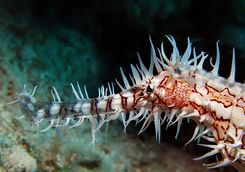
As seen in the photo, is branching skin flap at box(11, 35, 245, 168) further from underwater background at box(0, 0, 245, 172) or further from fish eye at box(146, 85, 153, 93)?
underwater background at box(0, 0, 245, 172)

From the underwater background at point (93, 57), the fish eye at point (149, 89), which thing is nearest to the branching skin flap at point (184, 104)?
the fish eye at point (149, 89)

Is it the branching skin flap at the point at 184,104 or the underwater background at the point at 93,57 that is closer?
the branching skin flap at the point at 184,104

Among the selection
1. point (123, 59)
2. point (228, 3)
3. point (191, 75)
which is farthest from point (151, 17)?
point (191, 75)

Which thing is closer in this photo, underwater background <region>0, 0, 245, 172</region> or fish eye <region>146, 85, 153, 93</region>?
fish eye <region>146, 85, 153, 93</region>

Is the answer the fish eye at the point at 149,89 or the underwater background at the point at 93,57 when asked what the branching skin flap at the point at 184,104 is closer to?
the fish eye at the point at 149,89

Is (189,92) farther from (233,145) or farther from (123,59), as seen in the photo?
(123,59)

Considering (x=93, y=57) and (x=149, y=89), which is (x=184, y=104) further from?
(x=93, y=57)

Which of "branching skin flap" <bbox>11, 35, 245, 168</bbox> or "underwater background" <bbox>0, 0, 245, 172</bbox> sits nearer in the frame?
"branching skin flap" <bbox>11, 35, 245, 168</bbox>

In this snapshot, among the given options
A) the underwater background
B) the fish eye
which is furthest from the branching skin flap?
the underwater background

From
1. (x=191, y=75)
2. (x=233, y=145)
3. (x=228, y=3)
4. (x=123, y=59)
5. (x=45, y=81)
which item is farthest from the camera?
(x=123, y=59)
